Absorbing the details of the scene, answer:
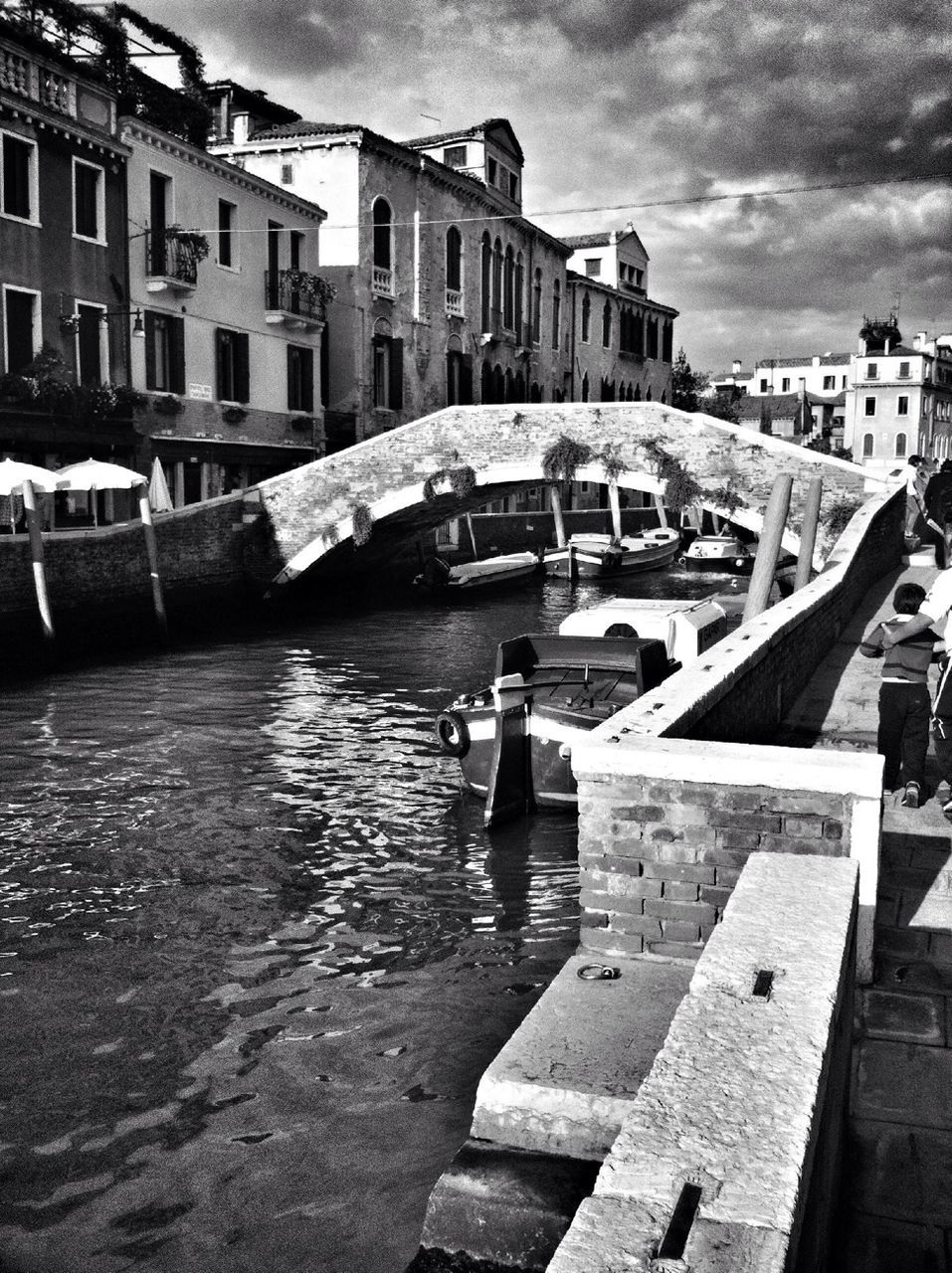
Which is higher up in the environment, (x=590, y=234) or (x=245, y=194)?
(x=590, y=234)

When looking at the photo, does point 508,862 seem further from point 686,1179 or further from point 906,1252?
point 686,1179

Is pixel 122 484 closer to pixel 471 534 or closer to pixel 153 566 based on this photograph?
pixel 153 566

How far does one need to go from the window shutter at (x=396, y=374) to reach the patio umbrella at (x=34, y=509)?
13514 mm

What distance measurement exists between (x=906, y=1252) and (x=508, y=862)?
547 centimetres

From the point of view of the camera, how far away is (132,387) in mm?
19359

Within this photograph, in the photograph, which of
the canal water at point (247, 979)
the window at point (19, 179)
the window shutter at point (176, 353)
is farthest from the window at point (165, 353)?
the canal water at point (247, 979)

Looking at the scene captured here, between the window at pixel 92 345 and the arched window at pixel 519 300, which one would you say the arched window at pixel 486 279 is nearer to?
the arched window at pixel 519 300

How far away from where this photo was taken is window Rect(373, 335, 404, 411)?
27250 millimetres

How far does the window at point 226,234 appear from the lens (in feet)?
70.9

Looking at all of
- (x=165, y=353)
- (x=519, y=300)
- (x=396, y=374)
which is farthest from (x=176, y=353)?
(x=519, y=300)

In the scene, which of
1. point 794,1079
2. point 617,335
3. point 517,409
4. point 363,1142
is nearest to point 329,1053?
point 363,1142

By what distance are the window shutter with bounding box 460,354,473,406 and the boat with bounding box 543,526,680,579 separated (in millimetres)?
4686

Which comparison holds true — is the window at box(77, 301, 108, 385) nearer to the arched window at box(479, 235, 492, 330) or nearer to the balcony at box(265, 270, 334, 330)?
the balcony at box(265, 270, 334, 330)

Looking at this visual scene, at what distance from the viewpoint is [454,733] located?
945 cm
